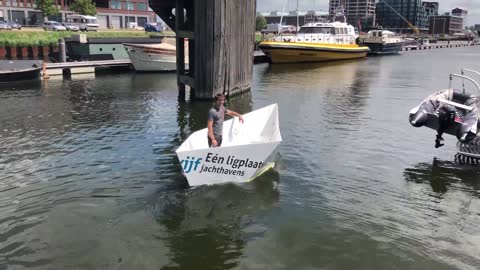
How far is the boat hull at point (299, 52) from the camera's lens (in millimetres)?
44312

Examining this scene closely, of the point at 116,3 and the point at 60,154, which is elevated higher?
the point at 116,3

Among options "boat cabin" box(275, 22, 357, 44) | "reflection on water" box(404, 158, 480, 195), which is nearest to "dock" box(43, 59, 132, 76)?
"boat cabin" box(275, 22, 357, 44)

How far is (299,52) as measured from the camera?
44969mm

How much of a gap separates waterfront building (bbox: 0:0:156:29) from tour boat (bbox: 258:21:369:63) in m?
52.6

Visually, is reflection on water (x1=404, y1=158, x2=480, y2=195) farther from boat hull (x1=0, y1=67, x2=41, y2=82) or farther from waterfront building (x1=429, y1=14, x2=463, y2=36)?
waterfront building (x1=429, y1=14, x2=463, y2=36)

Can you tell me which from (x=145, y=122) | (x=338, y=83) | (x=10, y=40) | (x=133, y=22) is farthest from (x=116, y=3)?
(x=145, y=122)

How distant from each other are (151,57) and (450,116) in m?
26.4

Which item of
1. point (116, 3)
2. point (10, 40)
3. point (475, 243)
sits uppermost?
point (116, 3)

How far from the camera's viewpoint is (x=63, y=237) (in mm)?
8305

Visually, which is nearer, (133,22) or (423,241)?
(423,241)

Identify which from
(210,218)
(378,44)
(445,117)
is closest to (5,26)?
(378,44)

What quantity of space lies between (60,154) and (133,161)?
2.40m

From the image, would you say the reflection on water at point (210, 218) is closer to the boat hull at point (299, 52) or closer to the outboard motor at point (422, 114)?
the outboard motor at point (422, 114)

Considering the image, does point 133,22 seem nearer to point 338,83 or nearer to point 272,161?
point 338,83
